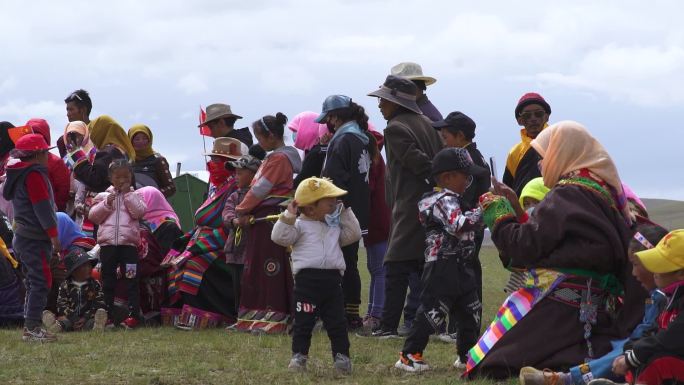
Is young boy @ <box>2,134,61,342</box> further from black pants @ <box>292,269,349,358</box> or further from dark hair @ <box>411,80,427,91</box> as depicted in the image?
dark hair @ <box>411,80,427,91</box>

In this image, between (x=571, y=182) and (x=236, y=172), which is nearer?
(x=571, y=182)

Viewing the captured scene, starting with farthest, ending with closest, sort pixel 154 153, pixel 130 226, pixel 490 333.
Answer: pixel 154 153, pixel 130 226, pixel 490 333

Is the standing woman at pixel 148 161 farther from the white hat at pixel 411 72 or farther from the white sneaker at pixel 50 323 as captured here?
the white hat at pixel 411 72

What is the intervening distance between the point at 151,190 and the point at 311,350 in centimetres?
332

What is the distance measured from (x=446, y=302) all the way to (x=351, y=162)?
273 centimetres

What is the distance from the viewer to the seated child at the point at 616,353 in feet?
20.2

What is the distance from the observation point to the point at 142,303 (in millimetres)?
10914

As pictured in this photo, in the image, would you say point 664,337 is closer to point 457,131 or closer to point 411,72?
point 457,131

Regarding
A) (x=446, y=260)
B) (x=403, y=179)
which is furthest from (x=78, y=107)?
(x=446, y=260)

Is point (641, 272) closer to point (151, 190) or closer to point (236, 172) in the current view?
point (236, 172)

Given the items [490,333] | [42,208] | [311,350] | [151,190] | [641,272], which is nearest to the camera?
[641,272]

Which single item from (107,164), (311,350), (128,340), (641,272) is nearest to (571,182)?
(641,272)

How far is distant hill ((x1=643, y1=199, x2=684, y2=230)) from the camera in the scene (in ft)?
184

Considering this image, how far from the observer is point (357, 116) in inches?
393
